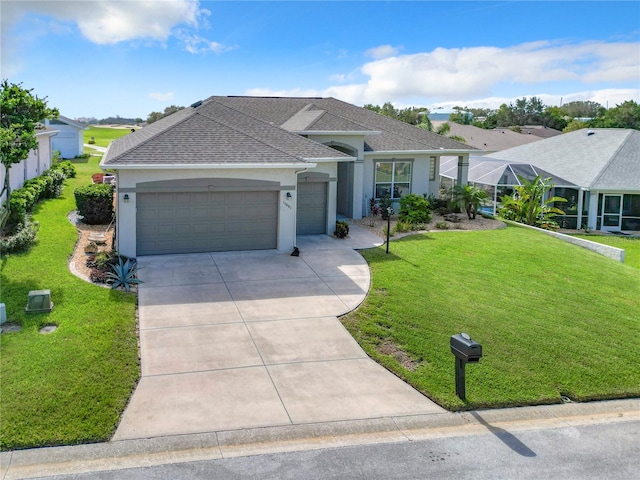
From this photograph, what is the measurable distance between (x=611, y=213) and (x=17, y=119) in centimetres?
2630

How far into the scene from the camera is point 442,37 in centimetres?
2877

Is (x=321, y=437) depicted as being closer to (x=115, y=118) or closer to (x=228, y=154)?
(x=228, y=154)

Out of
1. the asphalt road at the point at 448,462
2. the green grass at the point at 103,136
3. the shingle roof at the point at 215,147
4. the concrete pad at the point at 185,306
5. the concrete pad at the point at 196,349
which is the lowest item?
the asphalt road at the point at 448,462

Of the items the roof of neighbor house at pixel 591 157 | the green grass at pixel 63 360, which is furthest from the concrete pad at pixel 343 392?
the roof of neighbor house at pixel 591 157

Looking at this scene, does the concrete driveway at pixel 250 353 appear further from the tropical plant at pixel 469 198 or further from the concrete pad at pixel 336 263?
the tropical plant at pixel 469 198

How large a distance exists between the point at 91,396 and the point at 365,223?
1543 centimetres

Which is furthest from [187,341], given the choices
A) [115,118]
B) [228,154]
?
[115,118]

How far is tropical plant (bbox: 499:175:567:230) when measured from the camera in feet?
87.6

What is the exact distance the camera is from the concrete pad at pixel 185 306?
12055 mm

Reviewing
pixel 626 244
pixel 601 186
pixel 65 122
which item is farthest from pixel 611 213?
pixel 65 122

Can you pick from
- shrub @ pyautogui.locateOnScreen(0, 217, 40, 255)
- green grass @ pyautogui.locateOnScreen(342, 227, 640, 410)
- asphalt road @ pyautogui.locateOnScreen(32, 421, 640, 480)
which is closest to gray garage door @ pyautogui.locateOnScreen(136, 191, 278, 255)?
shrub @ pyautogui.locateOnScreen(0, 217, 40, 255)

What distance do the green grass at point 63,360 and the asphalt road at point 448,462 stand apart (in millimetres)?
1255

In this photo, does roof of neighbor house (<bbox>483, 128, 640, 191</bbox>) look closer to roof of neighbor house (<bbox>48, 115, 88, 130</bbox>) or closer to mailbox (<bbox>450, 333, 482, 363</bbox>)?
mailbox (<bbox>450, 333, 482, 363</bbox>)

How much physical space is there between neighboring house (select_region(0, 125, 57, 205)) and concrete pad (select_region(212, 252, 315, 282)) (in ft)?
23.9
